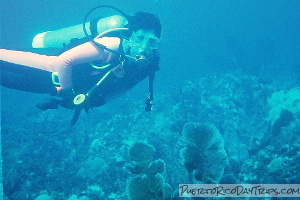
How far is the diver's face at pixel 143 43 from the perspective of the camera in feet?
13.2

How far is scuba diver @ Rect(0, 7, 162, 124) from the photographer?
366 centimetres

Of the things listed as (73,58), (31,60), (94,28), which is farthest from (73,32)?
(73,58)

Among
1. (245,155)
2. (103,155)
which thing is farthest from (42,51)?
(245,155)

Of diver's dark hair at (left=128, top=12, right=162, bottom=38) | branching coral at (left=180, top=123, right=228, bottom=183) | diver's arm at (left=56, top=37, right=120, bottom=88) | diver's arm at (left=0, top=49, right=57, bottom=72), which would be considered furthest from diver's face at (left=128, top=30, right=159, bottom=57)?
branching coral at (left=180, top=123, right=228, bottom=183)

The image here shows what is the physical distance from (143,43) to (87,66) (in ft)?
3.78

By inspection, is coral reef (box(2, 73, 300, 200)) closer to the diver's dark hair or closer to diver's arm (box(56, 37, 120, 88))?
diver's arm (box(56, 37, 120, 88))

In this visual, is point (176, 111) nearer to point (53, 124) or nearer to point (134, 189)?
point (53, 124)

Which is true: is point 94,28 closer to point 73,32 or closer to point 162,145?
point 73,32

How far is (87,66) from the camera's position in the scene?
406 centimetres

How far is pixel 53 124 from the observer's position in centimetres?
1332

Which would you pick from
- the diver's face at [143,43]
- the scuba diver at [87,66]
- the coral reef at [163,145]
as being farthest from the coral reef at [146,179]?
the diver's face at [143,43]

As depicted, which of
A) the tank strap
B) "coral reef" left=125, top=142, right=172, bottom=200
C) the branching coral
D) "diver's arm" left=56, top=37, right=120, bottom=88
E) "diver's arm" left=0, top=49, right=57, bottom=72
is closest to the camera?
the branching coral

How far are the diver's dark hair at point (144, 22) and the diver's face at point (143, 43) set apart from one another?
135mm

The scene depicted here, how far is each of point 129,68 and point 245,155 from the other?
6.40 meters
